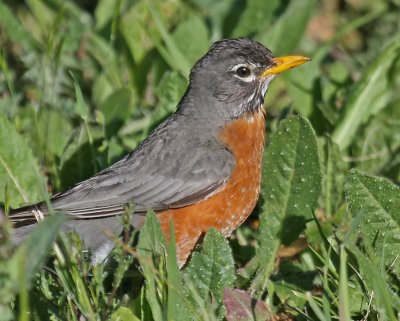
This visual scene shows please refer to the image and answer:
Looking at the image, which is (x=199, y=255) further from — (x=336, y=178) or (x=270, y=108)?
(x=270, y=108)

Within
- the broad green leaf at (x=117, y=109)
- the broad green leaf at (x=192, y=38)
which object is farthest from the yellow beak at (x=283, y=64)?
the broad green leaf at (x=192, y=38)

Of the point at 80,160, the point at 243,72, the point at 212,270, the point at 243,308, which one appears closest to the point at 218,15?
the point at 243,72

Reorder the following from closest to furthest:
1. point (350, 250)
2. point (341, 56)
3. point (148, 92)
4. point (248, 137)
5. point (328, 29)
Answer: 1. point (350, 250)
2. point (248, 137)
3. point (148, 92)
4. point (341, 56)
5. point (328, 29)

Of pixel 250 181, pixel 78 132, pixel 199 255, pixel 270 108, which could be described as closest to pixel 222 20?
pixel 270 108

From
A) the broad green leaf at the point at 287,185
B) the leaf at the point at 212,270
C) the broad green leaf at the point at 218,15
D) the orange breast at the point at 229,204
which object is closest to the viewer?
the leaf at the point at 212,270

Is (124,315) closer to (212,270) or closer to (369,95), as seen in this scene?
(212,270)

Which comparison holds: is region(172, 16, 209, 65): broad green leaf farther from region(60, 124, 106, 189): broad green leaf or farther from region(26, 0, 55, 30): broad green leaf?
region(60, 124, 106, 189): broad green leaf

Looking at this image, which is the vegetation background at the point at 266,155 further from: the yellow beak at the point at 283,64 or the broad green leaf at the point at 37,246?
the yellow beak at the point at 283,64

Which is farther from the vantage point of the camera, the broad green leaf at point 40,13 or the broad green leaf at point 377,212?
the broad green leaf at point 40,13
